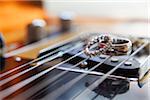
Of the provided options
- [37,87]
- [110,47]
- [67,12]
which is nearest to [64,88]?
[37,87]

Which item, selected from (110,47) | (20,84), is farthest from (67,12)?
(20,84)

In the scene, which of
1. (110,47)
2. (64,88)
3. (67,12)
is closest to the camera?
(64,88)

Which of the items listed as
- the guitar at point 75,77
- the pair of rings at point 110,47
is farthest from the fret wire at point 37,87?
the pair of rings at point 110,47

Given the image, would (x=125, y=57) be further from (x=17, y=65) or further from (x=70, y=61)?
(x=17, y=65)

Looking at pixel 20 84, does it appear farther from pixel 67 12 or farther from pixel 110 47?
pixel 67 12

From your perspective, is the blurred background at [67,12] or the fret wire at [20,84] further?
the blurred background at [67,12]

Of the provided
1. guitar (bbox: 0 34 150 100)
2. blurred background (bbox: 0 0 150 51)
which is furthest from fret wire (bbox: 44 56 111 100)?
blurred background (bbox: 0 0 150 51)

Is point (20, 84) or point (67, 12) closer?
point (20, 84)

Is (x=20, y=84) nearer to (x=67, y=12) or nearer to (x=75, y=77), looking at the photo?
(x=75, y=77)

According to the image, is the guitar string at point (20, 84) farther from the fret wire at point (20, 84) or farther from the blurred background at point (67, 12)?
the blurred background at point (67, 12)

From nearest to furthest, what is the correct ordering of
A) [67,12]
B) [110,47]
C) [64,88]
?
Result: 1. [64,88]
2. [110,47]
3. [67,12]
